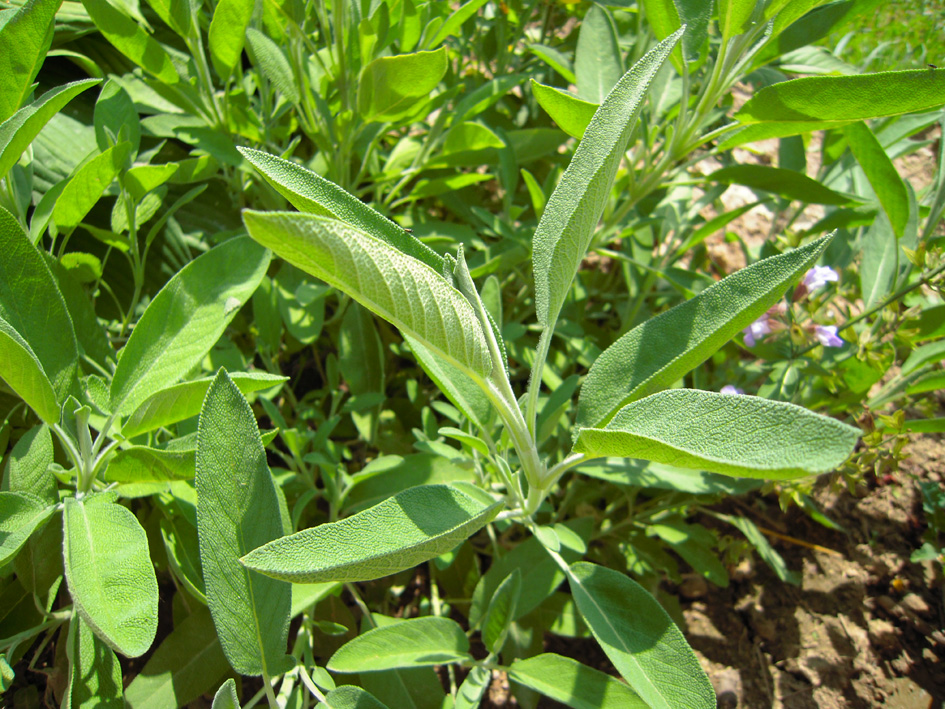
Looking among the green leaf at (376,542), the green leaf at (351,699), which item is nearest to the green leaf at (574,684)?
the green leaf at (351,699)

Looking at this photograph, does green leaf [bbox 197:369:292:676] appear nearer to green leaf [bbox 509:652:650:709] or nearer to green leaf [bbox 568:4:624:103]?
green leaf [bbox 509:652:650:709]

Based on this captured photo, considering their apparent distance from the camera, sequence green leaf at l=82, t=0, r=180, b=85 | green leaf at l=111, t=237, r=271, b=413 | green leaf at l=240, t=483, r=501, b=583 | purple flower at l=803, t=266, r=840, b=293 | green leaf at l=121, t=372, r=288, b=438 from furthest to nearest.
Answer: purple flower at l=803, t=266, r=840, b=293 → green leaf at l=82, t=0, r=180, b=85 → green leaf at l=111, t=237, r=271, b=413 → green leaf at l=121, t=372, r=288, b=438 → green leaf at l=240, t=483, r=501, b=583

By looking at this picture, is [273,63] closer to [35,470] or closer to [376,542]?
[35,470]

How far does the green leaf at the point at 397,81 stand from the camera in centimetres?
108

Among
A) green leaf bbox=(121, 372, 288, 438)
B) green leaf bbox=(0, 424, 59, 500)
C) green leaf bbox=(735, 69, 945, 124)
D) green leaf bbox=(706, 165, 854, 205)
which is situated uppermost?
green leaf bbox=(735, 69, 945, 124)

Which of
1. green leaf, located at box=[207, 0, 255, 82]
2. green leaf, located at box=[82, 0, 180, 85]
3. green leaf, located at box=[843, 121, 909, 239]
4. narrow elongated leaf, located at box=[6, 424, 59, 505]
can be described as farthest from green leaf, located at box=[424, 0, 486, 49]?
narrow elongated leaf, located at box=[6, 424, 59, 505]

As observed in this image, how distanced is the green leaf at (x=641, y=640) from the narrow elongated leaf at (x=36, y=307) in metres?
0.85

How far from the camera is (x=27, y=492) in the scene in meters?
0.94

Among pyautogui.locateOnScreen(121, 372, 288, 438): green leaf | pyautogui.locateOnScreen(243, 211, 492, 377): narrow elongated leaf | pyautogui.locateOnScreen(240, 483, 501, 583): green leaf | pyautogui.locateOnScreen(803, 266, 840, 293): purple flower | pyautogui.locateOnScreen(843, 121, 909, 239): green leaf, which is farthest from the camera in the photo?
pyautogui.locateOnScreen(803, 266, 840, 293): purple flower

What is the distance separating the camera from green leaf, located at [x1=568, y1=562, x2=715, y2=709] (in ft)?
2.77

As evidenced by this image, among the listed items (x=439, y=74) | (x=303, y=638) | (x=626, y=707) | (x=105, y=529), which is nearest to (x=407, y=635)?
(x=303, y=638)

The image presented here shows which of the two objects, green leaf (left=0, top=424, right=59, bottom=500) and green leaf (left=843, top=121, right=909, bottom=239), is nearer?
green leaf (left=0, top=424, right=59, bottom=500)

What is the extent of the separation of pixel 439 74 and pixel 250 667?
1000 millimetres

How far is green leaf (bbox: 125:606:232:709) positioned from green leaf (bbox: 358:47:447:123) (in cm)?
98
